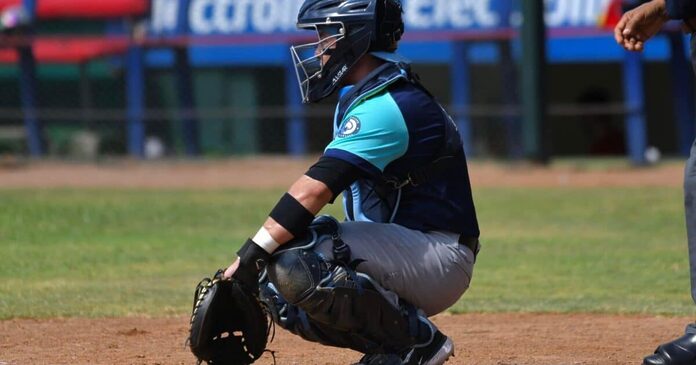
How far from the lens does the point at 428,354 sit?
4.66 m

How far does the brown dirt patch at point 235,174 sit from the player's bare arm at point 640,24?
10551 mm

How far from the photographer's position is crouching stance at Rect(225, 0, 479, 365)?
14.6 ft

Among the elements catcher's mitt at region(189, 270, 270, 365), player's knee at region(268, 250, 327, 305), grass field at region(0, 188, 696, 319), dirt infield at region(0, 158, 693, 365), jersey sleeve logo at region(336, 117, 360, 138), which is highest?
jersey sleeve logo at region(336, 117, 360, 138)

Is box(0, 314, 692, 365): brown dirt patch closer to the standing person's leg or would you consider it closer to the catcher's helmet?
the standing person's leg

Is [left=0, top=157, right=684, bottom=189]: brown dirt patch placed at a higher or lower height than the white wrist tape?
lower

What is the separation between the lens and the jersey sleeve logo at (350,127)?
14.8 feet

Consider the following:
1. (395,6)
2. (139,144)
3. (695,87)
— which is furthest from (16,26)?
(395,6)

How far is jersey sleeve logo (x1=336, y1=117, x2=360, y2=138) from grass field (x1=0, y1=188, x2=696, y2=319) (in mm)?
3061

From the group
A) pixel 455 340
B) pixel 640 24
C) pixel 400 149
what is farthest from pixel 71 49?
pixel 400 149

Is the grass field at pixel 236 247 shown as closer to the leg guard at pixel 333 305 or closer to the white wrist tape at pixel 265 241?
the leg guard at pixel 333 305

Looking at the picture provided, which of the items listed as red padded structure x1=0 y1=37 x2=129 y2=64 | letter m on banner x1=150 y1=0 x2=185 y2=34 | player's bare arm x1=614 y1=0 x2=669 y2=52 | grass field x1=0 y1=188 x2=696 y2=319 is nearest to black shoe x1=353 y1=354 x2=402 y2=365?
player's bare arm x1=614 y1=0 x2=669 y2=52

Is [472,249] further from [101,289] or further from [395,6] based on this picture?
[101,289]

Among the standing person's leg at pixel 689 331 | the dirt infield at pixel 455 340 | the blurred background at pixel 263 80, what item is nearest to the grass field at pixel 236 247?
the dirt infield at pixel 455 340

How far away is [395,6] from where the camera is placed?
4.81 m
